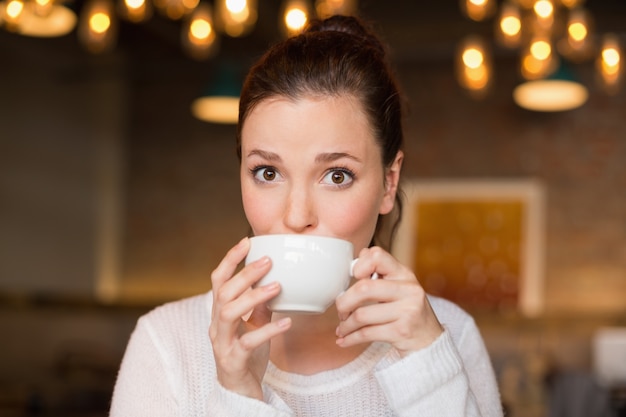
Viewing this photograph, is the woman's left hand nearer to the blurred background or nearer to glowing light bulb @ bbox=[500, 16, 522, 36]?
glowing light bulb @ bbox=[500, 16, 522, 36]

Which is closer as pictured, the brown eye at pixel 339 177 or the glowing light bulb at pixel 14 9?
the brown eye at pixel 339 177

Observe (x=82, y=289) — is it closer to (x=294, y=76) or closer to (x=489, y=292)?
(x=489, y=292)

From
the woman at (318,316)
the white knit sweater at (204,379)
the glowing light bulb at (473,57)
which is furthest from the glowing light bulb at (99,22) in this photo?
the white knit sweater at (204,379)

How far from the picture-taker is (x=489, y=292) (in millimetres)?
6566

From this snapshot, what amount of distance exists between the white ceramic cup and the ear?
42 centimetres

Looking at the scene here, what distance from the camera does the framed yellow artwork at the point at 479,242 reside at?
6.49 m

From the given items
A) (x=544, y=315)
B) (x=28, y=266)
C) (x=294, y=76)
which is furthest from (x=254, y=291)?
(x=28, y=266)

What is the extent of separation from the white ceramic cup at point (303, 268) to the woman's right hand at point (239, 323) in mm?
15

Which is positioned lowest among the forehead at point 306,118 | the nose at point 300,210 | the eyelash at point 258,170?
the nose at point 300,210

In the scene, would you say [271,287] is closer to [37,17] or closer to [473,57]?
[37,17]

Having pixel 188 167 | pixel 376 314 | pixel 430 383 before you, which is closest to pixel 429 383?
pixel 430 383

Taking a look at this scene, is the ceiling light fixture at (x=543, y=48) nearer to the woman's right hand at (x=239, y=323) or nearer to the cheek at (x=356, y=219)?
the cheek at (x=356, y=219)

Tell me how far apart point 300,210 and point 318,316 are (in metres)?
0.35

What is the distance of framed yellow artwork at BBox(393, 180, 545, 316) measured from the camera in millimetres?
6492
